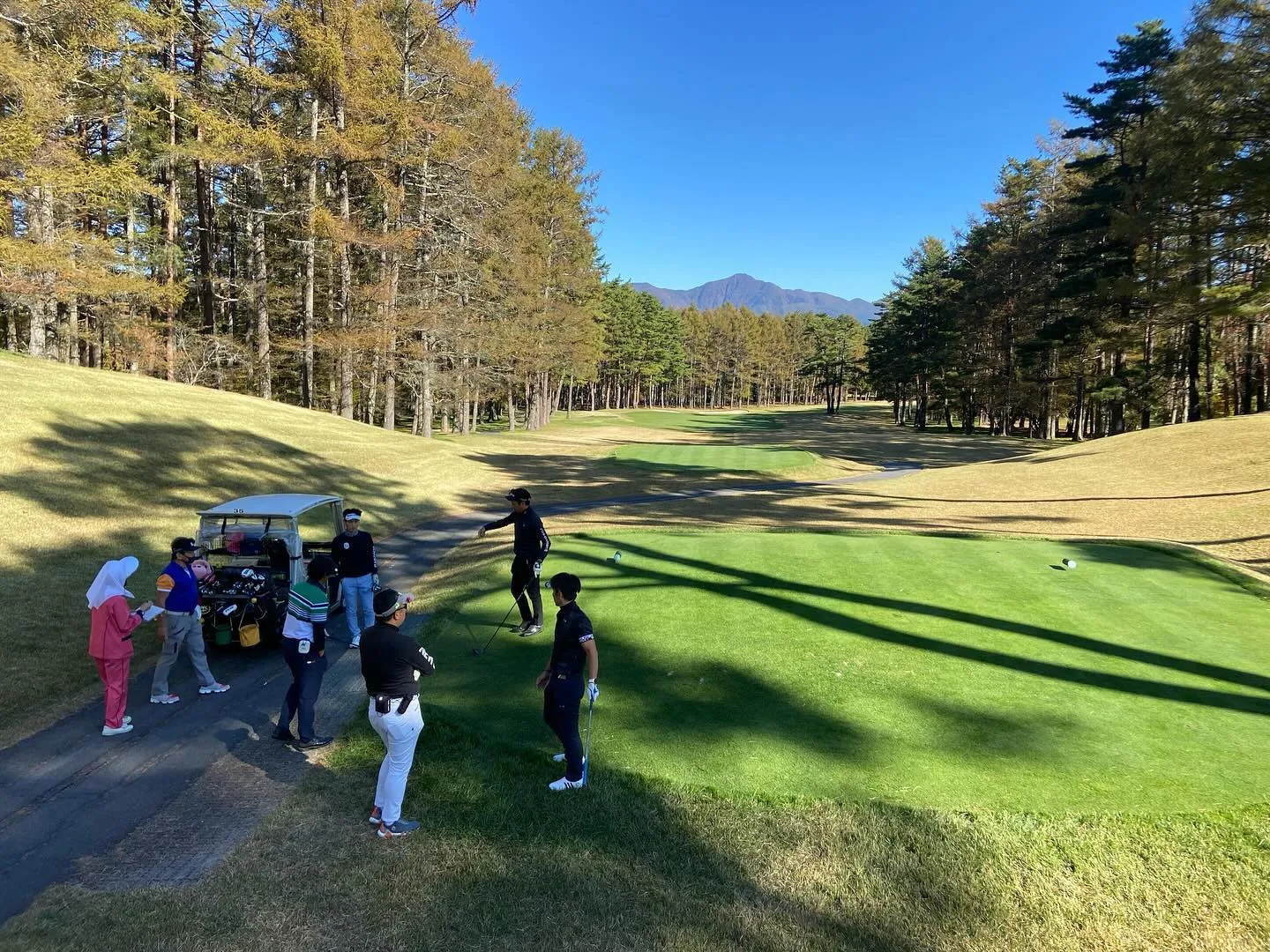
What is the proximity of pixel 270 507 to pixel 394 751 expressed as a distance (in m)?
6.78

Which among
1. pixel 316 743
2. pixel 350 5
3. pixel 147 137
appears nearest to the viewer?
pixel 316 743

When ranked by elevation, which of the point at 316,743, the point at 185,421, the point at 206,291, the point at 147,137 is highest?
the point at 147,137

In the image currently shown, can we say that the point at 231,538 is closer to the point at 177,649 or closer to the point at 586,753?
the point at 177,649

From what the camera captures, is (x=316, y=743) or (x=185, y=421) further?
(x=185, y=421)

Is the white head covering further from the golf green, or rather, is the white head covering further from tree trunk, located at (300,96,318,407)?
tree trunk, located at (300,96,318,407)

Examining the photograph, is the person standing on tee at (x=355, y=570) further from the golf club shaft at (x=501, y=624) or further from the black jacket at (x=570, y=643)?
the black jacket at (x=570, y=643)

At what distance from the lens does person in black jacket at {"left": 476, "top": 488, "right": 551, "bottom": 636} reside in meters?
9.68

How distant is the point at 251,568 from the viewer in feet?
33.3

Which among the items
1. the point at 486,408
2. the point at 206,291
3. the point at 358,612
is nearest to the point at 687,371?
the point at 486,408

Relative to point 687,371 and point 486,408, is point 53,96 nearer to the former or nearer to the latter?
point 486,408

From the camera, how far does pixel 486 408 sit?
273 feet

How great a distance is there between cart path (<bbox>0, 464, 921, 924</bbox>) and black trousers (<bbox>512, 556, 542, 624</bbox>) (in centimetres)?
235

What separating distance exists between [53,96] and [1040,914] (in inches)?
1260

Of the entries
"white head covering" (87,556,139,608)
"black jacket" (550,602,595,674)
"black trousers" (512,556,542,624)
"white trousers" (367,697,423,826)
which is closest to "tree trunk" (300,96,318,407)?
"black trousers" (512,556,542,624)
